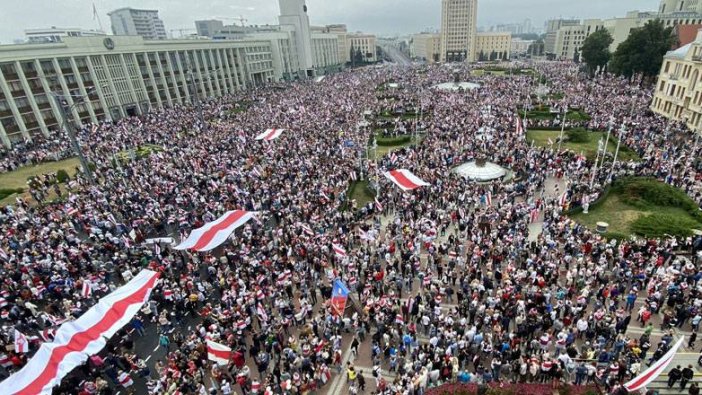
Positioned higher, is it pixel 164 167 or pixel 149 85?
pixel 149 85

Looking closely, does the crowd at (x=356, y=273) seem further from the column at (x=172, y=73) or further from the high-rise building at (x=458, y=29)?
the high-rise building at (x=458, y=29)

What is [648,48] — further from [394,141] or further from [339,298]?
[339,298]

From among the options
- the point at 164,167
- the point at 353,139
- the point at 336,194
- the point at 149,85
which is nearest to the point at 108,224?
Answer: the point at 164,167

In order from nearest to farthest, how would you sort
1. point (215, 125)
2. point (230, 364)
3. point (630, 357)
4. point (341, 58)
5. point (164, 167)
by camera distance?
1. point (630, 357)
2. point (230, 364)
3. point (164, 167)
4. point (215, 125)
5. point (341, 58)

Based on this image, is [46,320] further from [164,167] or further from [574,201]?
[574,201]

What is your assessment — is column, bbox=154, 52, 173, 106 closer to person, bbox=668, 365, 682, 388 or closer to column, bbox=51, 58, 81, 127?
column, bbox=51, 58, 81, 127

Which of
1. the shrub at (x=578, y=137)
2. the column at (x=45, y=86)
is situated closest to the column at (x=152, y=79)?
the column at (x=45, y=86)
